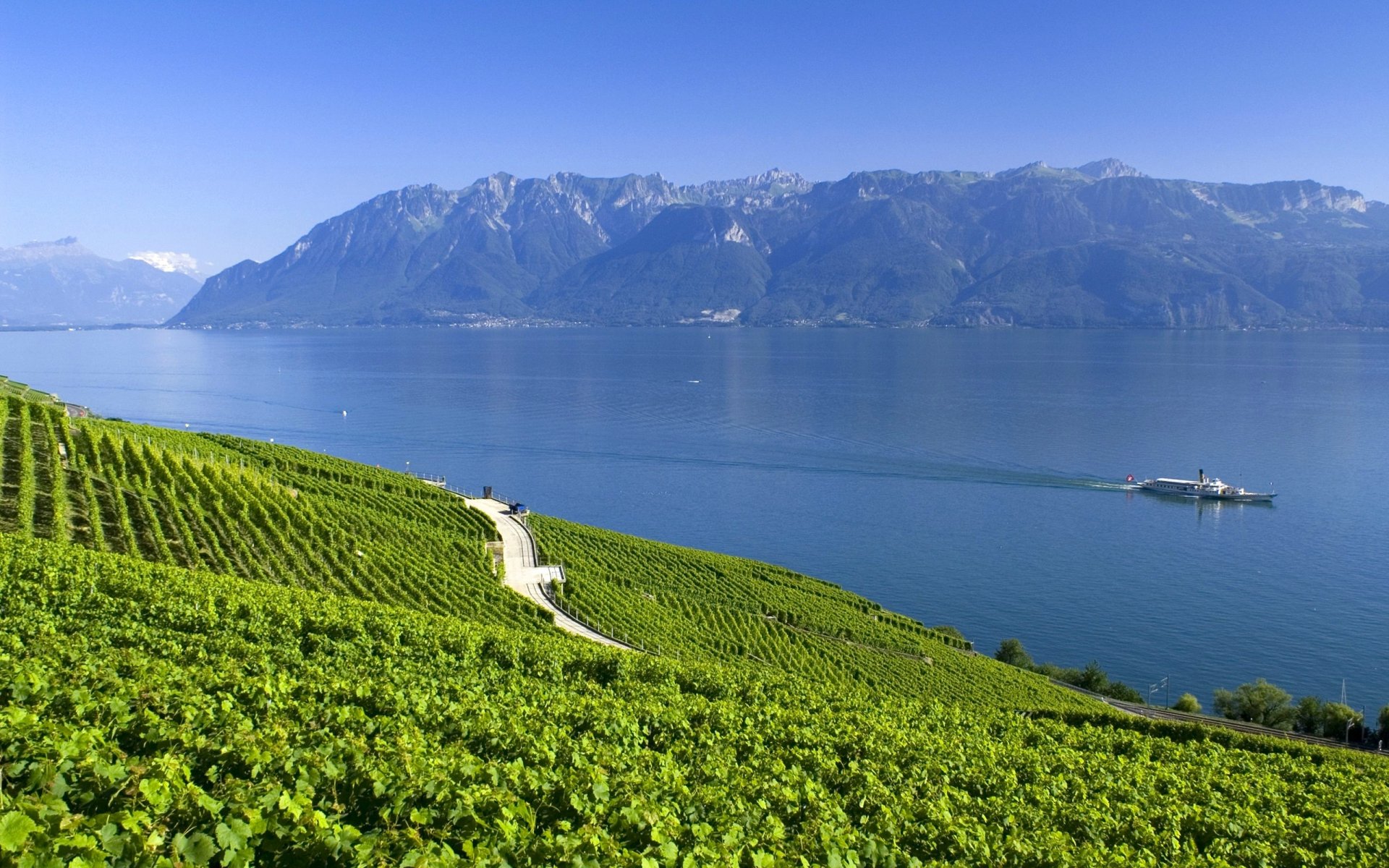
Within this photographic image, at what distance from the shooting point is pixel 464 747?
13.4 m

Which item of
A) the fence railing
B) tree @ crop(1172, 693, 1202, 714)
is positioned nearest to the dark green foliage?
tree @ crop(1172, 693, 1202, 714)

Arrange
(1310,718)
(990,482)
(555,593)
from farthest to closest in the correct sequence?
(990,482), (555,593), (1310,718)

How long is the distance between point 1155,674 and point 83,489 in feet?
182

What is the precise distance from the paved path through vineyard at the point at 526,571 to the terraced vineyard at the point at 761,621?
3.25 feet

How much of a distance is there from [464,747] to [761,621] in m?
34.8

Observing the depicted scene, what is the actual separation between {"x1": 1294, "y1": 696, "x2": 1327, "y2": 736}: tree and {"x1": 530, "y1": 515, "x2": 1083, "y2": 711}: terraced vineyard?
10544 millimetres

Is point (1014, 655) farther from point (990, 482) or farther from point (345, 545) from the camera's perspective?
point (990, 482)

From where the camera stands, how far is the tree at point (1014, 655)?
50.0 metres

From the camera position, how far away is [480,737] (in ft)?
46.3

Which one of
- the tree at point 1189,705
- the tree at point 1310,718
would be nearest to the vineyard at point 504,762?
the tree at point 1310,718

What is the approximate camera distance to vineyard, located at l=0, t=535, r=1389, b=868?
331 inches

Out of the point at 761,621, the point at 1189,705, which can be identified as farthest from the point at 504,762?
the point at 1189,705

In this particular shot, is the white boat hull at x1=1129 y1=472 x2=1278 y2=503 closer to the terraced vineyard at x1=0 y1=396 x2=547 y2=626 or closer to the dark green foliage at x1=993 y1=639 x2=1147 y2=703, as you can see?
the dark green foliage at x1=993 y1=639 x2=1147 y2=703

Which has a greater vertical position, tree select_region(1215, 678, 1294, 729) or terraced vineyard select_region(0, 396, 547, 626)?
terraced vineyard select_region(0, 396, 547, 626)
